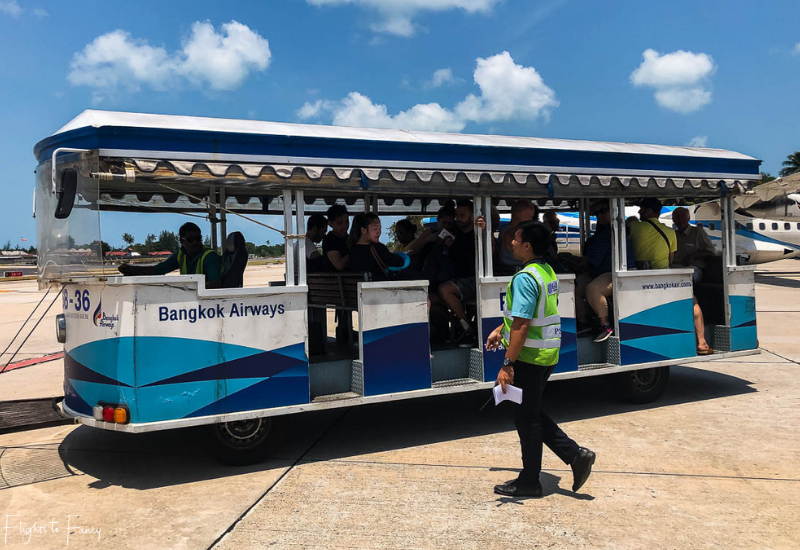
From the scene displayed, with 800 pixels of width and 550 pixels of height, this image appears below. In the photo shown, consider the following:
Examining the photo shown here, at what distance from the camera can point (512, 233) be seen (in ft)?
20.8

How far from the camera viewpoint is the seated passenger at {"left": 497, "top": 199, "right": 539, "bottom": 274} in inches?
250

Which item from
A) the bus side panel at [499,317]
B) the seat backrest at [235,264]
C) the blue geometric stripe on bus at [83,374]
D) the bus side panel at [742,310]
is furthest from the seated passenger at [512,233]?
the blue geometric stripe on bus at [83,374]

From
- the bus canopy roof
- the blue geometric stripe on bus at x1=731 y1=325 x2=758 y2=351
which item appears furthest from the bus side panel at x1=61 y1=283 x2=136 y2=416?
the blue geometric stripe on bus at x1=731 y1=325 x2=758 y2=351

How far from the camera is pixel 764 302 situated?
58.5ft

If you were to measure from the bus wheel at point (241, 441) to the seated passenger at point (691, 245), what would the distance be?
538cm

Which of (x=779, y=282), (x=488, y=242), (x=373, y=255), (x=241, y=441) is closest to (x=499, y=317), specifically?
(x=488, y=242)

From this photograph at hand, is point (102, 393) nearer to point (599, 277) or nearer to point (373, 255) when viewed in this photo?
point (373, 255)

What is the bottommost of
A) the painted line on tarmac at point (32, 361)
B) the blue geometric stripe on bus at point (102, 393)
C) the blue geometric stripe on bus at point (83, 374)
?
the painted line on tarmac at point (32, 361)

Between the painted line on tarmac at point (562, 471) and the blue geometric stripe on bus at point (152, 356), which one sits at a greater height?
the blue geometric stripe on bus at point (152, 356)

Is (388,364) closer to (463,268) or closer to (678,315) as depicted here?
(463,268)

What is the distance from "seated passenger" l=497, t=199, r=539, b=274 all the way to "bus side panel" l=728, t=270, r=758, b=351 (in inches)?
109

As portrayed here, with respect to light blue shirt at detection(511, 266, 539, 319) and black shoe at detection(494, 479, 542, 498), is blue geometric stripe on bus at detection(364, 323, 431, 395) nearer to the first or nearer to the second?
black shoe at detection(494, 479, 542, 498)

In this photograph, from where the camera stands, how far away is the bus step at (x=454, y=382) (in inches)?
231

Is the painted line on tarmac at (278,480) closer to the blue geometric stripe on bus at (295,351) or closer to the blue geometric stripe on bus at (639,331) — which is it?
the blue geometric stripe on bus at (295,351)
